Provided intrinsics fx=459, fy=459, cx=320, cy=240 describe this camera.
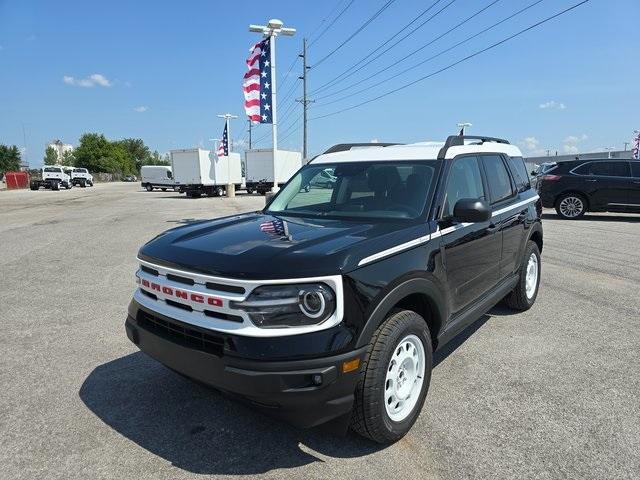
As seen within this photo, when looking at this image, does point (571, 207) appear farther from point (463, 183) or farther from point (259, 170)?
point (259, 170)

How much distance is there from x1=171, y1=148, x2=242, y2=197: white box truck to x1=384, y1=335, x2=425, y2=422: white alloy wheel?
3211 cm

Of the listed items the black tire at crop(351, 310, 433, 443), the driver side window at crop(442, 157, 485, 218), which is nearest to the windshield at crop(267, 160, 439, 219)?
the driver side window at crop(442, 157, 485, 218)

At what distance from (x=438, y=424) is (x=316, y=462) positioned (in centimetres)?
90

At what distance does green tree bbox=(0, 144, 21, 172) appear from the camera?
8088 centimetres

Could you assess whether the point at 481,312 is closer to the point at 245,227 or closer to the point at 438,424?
the point at 438,424

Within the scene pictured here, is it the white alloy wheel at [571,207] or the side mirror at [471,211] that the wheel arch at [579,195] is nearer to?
the white alloy wheel at [571,207]

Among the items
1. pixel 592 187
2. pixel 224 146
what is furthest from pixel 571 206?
pixel 224 146

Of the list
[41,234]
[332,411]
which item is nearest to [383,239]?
[332,411]

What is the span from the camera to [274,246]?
271cm

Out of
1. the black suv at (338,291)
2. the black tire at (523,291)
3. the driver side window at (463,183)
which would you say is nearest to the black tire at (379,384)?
the black suv at (338,291)

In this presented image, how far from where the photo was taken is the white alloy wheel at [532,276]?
5.36 m

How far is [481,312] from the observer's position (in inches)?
157

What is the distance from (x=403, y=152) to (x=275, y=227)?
134 cm

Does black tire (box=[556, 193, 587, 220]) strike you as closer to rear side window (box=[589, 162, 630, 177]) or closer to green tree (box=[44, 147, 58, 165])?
rear side window (box=[589, 162, 630, 177])
